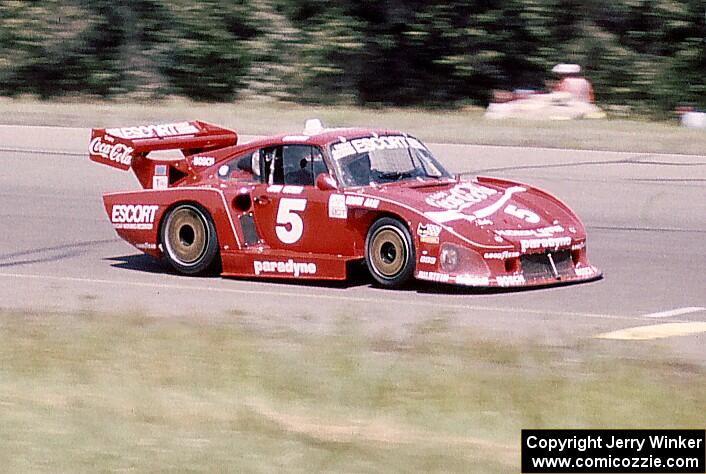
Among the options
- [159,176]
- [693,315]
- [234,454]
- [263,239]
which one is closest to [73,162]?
[159,176]

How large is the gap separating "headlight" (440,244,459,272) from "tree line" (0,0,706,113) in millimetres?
13175

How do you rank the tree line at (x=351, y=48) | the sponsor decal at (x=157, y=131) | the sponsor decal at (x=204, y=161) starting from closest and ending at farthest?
the sponsor decal at (x=204, y=161)
the sponsor decal at (x=157, y=131)
the tree line at (x=351, y=48)

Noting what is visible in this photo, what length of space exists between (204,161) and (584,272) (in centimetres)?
338

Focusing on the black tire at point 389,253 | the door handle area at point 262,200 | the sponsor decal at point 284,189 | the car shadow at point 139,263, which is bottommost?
the car shadow at point 139,263

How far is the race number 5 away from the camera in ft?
36.1

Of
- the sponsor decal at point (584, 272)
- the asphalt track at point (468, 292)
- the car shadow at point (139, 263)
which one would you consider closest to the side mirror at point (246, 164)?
the asphalt track at point (468, 292)

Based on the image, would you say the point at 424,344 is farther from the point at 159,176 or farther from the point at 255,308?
the point at 159,176

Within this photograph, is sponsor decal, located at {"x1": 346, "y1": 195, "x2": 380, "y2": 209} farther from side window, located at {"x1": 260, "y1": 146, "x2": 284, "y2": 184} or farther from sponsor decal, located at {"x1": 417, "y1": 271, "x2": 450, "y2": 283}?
side window, located at {"x1": 260, "y1": 146, "x2": 284, "y2": 184}

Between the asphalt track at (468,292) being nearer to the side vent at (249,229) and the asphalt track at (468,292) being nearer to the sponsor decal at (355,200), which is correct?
the side vent at (249,229)

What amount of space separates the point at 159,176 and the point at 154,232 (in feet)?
2.19

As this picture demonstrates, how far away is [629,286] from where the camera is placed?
36.8ft

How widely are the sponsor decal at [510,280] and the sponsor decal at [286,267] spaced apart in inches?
61.1

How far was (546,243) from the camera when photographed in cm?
1084

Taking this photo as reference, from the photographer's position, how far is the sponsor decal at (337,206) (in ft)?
36.5
